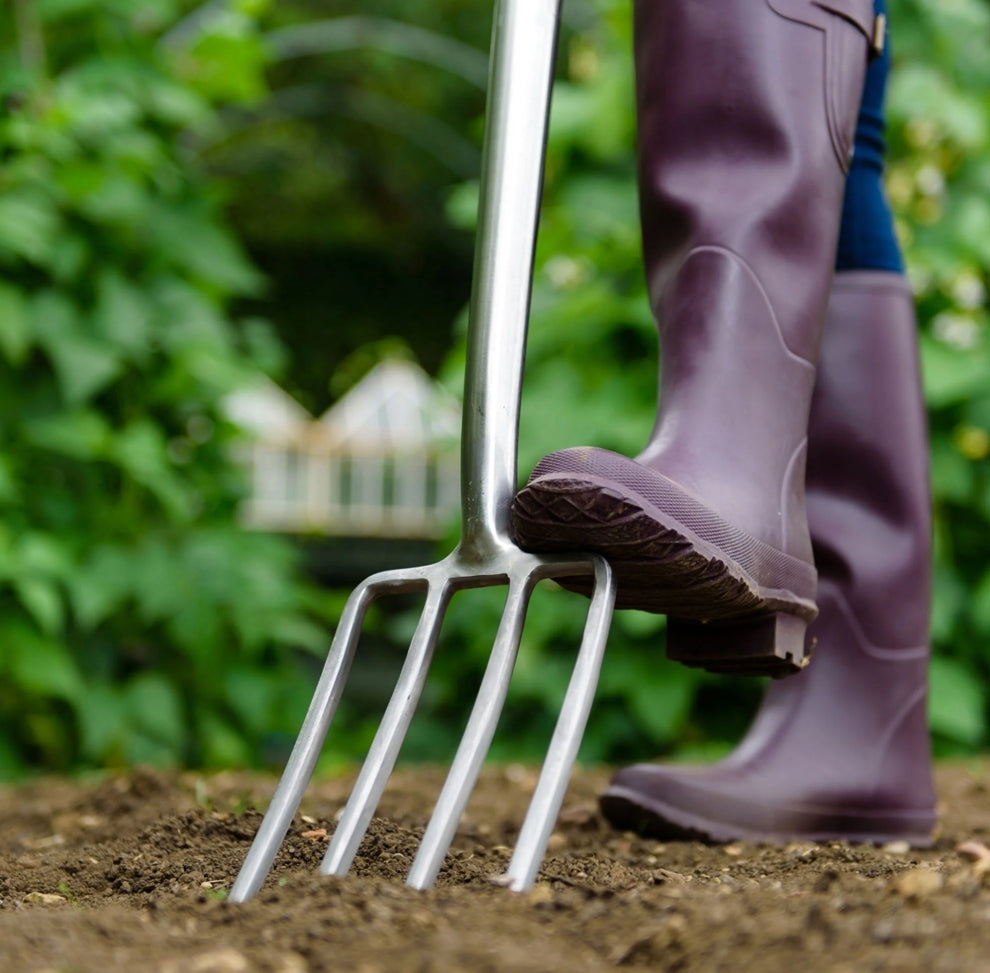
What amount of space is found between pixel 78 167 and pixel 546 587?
1.21 meters

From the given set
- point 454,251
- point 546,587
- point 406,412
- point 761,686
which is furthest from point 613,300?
point 454,251

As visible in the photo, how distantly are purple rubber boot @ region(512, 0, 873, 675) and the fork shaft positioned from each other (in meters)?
0.10

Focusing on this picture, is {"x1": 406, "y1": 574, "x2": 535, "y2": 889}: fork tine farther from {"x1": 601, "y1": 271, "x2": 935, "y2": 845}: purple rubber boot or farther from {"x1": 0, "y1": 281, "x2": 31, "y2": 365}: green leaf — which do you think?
{"x1": 0, "y1": 281, "x2": 31, "y2": 365}: green leaf

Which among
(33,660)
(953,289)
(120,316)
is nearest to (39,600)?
(33,660)

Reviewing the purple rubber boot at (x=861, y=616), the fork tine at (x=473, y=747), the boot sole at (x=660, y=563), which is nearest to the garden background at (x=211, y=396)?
the purple rubber boot at (x=861, y=616)

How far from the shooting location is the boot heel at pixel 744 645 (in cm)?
97

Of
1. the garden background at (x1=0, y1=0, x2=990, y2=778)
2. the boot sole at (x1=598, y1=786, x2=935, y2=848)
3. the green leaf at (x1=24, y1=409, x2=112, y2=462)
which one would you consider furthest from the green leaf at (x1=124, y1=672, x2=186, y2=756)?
the boot sole at (x1=598, y1=786, x2=935, y2=848)

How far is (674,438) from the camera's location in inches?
39.0

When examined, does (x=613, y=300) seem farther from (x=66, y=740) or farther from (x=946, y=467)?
(x=66, y=740)

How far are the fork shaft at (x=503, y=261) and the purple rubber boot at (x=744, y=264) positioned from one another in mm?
102

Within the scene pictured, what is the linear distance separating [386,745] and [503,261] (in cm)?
36

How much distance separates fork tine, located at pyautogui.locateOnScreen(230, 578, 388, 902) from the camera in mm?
830

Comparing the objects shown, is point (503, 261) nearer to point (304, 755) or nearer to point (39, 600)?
point (304, 755)

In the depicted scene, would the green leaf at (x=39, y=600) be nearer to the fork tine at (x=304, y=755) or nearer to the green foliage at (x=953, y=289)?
the fork tine at (x=304, y=755)
